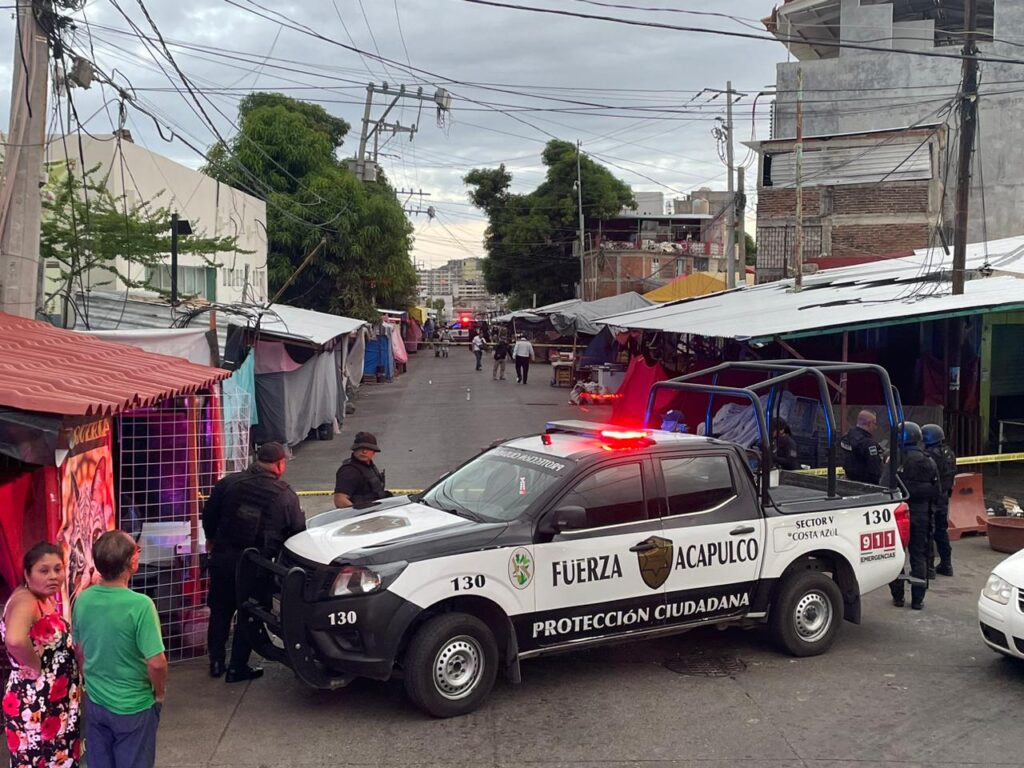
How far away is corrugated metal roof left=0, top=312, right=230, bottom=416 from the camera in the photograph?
17.2ft

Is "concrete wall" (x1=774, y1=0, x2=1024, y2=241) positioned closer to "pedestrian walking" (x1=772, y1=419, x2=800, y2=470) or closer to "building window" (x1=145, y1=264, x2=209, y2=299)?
"building window" (x1=145, y1=264, x2=209, y2=299)

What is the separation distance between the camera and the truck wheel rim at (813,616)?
7398 mm

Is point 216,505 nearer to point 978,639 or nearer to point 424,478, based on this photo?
point 978,639

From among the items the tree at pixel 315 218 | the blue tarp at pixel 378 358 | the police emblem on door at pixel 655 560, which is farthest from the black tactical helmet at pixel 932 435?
the blue tarp at pixel 378 358

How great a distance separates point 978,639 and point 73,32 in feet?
31.5

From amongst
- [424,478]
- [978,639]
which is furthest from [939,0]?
[978,639]

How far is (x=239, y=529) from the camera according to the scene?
683 cm

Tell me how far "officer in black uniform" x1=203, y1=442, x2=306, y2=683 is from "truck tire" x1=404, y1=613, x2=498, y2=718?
54.9 inches

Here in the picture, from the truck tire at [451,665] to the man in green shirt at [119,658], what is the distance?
1.90m

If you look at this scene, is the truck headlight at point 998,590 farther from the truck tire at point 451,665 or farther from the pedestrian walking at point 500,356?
the pedestrian walking at point 500,356

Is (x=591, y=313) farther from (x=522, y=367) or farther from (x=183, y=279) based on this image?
(x=183, y=279)

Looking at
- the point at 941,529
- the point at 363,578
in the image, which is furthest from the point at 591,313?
the point at 363,578

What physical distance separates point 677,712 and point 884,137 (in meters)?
29.8

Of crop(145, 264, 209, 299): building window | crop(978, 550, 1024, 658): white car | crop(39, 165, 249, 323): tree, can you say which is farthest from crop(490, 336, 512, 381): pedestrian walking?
crop(978, 550, 1024, 658): white car
